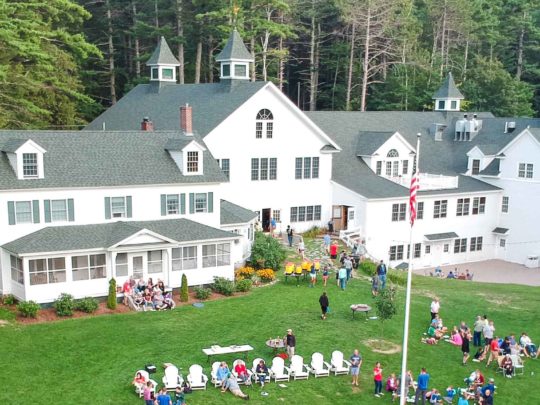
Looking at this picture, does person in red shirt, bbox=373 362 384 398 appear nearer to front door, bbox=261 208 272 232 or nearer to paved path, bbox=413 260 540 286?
front door, bbox=261 208 272 232

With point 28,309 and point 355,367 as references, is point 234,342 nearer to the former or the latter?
point 355,367

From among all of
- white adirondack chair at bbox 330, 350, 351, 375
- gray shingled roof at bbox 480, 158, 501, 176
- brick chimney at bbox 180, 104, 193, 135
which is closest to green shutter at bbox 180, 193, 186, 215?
brick chimney at bbox 180, 104, 193, 135

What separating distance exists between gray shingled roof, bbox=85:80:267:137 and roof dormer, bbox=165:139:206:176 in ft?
21.3

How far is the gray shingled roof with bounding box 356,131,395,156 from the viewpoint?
50.6 meters

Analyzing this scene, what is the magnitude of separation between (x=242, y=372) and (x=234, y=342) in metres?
3.55

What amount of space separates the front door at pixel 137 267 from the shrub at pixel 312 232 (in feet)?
52.9

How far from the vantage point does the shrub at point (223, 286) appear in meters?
33.5

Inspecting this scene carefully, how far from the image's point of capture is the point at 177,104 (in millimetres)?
48750

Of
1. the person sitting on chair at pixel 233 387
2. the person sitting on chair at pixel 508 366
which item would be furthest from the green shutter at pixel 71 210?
the person sitting on chair at pixel 508 366

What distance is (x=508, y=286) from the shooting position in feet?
133

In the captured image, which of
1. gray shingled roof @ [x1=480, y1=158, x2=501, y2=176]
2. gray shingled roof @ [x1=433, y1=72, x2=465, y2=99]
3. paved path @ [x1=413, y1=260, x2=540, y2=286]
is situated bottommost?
paved path @ [x1=413, y1=260, x2=540, y2=286]

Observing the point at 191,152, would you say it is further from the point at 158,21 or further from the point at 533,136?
the point at 158,21

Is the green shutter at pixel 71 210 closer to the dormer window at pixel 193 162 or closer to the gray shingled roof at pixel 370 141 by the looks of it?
the dormer window at pixel 193 162

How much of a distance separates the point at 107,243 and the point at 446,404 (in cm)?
1690
